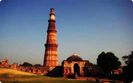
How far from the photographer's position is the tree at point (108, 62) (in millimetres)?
Result: 55406

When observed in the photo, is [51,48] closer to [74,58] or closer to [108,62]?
[74,58]

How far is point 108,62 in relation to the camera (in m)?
55.6

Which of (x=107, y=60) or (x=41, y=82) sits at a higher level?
(x=107, y=60)

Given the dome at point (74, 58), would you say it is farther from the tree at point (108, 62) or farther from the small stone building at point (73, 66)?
the tree at point (108, 62)

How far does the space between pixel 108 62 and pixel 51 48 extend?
Result: 1637cm

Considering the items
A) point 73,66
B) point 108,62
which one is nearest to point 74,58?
point 73,66

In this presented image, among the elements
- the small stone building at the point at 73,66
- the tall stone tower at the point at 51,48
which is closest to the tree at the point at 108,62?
the small stone building at the point at 73,66

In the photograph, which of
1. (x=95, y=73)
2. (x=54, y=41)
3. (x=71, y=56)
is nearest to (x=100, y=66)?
(x=95, y=73)

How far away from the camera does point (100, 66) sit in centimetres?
5794

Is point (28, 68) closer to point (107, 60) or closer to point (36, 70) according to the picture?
point (36, 70)

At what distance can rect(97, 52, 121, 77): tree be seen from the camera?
55.4 m

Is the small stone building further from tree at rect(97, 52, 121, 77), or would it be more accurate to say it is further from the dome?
tree at rect(97, 52, 121, 77)

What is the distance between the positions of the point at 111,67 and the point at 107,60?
1.84 metres

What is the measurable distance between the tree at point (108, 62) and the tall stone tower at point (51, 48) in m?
13.1
